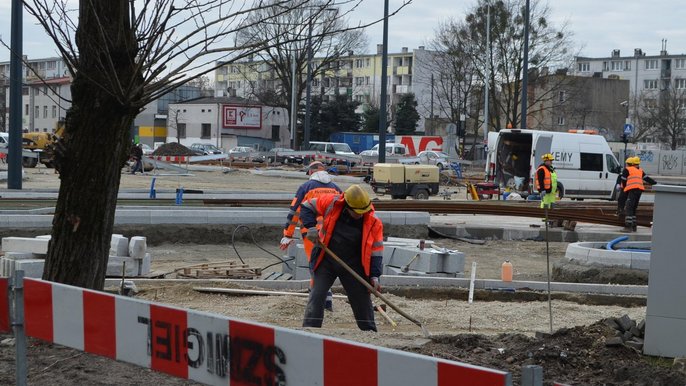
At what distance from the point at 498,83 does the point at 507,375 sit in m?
59.2

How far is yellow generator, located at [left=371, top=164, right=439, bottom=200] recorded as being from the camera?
3042cm

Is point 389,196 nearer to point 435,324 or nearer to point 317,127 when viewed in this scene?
point 435,324

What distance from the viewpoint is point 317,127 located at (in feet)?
288

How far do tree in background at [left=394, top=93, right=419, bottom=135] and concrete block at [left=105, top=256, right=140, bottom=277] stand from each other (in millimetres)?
77030

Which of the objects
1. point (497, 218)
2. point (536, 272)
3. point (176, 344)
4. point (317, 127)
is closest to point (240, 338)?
point (176, 344)

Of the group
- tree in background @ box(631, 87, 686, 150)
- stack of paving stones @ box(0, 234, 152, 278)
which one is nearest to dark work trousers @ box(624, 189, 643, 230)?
stack of paving stones @ box(0, 234, 152, 278)

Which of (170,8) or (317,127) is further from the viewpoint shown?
(317,127)

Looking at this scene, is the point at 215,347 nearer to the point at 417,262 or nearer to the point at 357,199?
the point at 357,199

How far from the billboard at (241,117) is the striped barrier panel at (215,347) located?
272 feet

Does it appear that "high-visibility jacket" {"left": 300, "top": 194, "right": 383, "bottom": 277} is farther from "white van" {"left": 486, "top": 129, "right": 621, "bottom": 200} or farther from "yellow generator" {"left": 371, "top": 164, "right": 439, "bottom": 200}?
"white van" {"left": 486, "top": 129, "right": 621, "bottom": 200}

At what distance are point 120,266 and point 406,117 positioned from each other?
7756cm

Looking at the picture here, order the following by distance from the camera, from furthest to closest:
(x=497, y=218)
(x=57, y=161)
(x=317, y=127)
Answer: (x=317, y=127) < (x=497, y=218) < (x=57, y=161)

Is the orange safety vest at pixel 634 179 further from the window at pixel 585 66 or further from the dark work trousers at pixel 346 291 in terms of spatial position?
the window at pixel 585 66

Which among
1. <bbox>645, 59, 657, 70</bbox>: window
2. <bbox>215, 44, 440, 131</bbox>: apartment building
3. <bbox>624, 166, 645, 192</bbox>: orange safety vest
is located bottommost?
<bbox>624, 166, 645, 192</bbox>: orange safety vest
